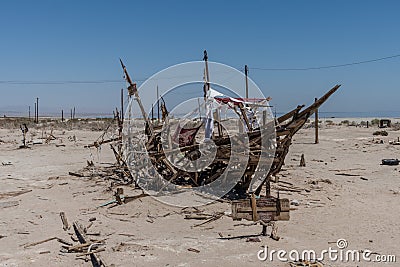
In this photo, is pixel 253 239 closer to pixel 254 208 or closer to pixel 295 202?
pixel 254 208

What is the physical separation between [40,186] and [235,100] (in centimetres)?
669

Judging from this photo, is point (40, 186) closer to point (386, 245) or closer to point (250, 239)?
point (250, 239)

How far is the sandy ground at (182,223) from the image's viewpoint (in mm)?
6391

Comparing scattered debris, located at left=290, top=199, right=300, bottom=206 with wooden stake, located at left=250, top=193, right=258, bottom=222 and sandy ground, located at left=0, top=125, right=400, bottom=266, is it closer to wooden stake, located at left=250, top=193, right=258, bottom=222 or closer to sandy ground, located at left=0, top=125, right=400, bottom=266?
sandy ground, located at left=0, top=125, right=400, bottom=266

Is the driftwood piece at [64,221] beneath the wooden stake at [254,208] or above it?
beneath

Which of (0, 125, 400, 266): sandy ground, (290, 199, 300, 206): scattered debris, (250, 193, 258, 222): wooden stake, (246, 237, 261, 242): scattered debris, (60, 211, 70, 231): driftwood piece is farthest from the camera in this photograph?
(290, 199, 300, 206): scattered debris

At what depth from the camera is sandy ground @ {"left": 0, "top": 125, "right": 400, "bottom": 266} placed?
639 centimetres

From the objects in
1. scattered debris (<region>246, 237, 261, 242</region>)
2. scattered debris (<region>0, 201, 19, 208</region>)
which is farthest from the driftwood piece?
scattered debris (<region>246, 237, 261, 242</region>)

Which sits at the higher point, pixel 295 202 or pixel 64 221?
pixel 295 202

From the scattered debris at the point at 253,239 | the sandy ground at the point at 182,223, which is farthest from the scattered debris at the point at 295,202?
the scattered debris at the point at 253,239

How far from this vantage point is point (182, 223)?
8250 millimetres

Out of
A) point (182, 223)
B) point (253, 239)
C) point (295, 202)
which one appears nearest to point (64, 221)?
point (182, 223)

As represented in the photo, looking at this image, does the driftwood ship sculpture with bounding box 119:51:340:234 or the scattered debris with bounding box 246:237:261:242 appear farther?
the driftwood ship sculpture with bounding box 119:51:340:234

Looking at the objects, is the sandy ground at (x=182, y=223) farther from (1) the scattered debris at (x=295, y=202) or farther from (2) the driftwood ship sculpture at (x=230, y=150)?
(2) the driftwood ship sculpture at (x=230, y=150)
